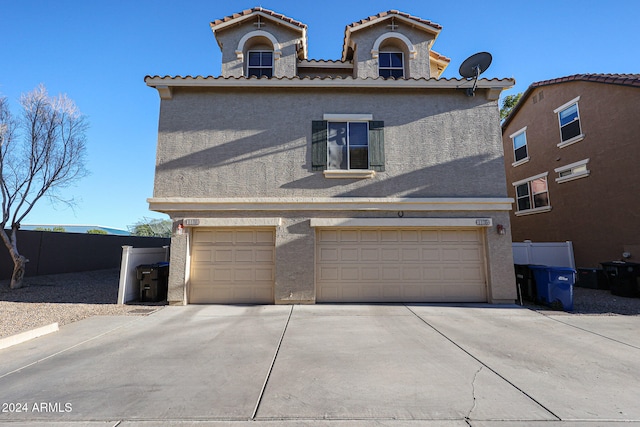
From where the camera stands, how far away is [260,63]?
10.0 metres

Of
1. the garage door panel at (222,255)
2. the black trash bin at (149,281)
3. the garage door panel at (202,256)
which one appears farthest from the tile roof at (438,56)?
the black trash bin at (149,281)

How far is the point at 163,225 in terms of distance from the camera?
40.0 metres

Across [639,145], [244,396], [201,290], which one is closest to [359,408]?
[244,396]

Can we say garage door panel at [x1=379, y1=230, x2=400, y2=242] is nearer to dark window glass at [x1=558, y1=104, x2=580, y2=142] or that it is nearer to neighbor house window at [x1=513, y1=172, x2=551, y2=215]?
neighbor house window at [x1=513, y1=172, x2=551, y2=215]

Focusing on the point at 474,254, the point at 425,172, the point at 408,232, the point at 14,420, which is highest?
the point at 425,172

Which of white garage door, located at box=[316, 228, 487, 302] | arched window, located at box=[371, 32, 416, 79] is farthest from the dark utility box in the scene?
arched window, located at box=[371, 32, 416, 79]

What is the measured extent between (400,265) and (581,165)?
10.3m

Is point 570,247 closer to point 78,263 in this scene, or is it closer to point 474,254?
point 474,254

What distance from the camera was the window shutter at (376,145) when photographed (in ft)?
27.8

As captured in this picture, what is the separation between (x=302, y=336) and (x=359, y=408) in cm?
241

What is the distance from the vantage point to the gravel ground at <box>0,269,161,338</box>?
21.0 feet

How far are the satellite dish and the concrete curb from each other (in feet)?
Result: 38.4

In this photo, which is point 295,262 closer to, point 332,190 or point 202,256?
point 332,190

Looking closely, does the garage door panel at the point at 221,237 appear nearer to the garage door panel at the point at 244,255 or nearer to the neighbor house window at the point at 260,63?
the garage door panel at the point at 244,255
